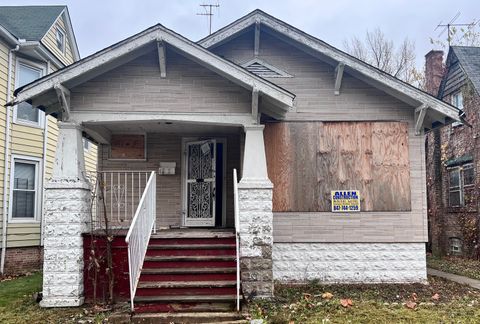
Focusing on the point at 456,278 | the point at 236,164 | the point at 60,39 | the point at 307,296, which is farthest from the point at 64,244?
the point at 60,39

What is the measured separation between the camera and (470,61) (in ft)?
47.8

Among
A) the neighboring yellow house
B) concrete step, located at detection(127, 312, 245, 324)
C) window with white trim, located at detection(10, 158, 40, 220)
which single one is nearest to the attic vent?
concrete step, located at detection(127, 312, 245, 324)

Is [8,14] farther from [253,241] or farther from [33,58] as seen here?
[253,241]

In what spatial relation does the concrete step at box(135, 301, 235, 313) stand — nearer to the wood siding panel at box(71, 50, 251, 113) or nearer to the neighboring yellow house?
the wood siding panel at box(71, 50, 251, 113)

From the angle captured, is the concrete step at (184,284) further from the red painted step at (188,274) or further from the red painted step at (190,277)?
the red painted step at (190,277)

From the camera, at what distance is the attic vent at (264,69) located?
9.02 m

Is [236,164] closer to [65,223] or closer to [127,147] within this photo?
[127,147]

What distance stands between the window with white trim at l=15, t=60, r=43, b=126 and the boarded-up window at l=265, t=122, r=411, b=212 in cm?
737

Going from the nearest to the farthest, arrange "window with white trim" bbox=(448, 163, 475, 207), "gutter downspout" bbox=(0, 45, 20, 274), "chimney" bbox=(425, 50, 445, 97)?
"gutter downspout" bbox=(0, 45, 20, 274) → "window with white trim" bbox=(448, 163, 475, 207) → "chimney" bbox=(425, 50, 445, 97)

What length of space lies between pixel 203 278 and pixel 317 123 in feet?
12.9

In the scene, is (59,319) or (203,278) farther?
(203,278)

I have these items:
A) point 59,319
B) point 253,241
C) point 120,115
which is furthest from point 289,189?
point 59,319

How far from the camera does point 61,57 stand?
1458cm

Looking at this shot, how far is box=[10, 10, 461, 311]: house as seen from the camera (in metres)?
6.72
